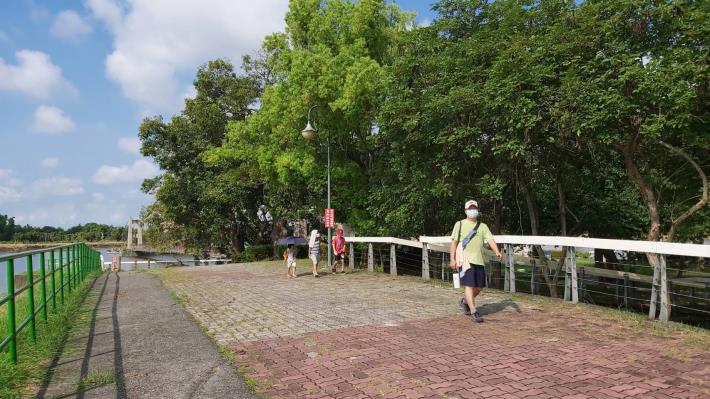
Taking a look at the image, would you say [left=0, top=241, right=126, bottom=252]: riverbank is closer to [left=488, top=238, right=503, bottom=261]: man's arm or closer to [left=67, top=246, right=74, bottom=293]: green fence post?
[left=67, top=246, right=74, bottom=293]: green fence post

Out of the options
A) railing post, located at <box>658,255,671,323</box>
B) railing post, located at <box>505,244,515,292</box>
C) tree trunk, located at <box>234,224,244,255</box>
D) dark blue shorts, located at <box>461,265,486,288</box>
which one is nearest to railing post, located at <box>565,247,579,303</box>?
railing post, located at <box>505,244,515,292</box>

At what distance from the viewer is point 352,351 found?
571cm

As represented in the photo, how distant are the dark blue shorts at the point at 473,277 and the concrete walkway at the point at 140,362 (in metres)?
3.64

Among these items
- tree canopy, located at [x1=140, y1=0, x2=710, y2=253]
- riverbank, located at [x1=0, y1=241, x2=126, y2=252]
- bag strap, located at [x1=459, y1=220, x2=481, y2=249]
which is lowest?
riverbank, located at [x1=0, y1=241, x2=126, y2=252]

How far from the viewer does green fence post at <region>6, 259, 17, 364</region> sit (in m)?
5.06

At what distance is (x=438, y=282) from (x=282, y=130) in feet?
44.0

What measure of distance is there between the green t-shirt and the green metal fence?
5570 millimetres

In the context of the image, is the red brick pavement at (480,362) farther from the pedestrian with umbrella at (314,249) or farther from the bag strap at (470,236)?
the pedestrian with umbrella at (314,249)

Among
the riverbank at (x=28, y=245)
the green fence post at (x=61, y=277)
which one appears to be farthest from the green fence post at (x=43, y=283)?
the green fence post at (x=61, y=277)

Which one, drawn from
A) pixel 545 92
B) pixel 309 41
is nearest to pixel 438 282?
pixel 545 92

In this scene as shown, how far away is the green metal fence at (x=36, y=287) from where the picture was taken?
5113 millimetres

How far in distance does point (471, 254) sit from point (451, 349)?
2.06m

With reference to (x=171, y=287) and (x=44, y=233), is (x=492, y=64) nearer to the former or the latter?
(x=171, y=287)

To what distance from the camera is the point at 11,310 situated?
518 centimetres
